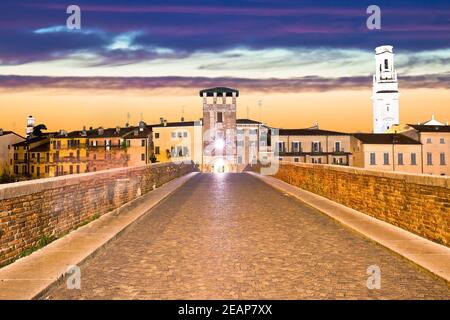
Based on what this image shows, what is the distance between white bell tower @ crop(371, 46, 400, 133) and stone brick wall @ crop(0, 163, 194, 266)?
10413 centimetres

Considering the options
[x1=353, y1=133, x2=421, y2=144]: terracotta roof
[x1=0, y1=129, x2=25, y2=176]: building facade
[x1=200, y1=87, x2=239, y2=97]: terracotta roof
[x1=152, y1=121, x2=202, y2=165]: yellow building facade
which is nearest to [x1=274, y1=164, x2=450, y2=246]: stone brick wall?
[x1=353, y1=133, x2=421, y2=144]: terracotta roof

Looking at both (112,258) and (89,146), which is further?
(89,146)

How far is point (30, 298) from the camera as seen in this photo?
5355mm

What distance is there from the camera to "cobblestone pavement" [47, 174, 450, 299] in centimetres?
586

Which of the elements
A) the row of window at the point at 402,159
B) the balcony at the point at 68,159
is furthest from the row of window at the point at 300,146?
the balcony at the point at 68,159

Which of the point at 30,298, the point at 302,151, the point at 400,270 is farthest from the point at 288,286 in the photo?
the point at 302,151

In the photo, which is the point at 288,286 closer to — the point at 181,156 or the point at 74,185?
the point at 74,185

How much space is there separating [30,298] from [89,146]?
92879 millimetres

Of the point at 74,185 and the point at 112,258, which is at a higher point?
the point at 74,185

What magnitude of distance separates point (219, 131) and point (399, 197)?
71.4m

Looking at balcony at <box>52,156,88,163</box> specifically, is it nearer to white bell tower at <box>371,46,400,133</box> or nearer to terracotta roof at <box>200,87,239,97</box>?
terracotta roof at <box>200,87,239,97</box>

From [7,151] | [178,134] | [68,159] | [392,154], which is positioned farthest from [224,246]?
[7,151]

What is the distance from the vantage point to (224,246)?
8.84 metres

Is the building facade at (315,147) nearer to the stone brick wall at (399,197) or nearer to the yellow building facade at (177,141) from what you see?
the yellow building facade at (177,141)
